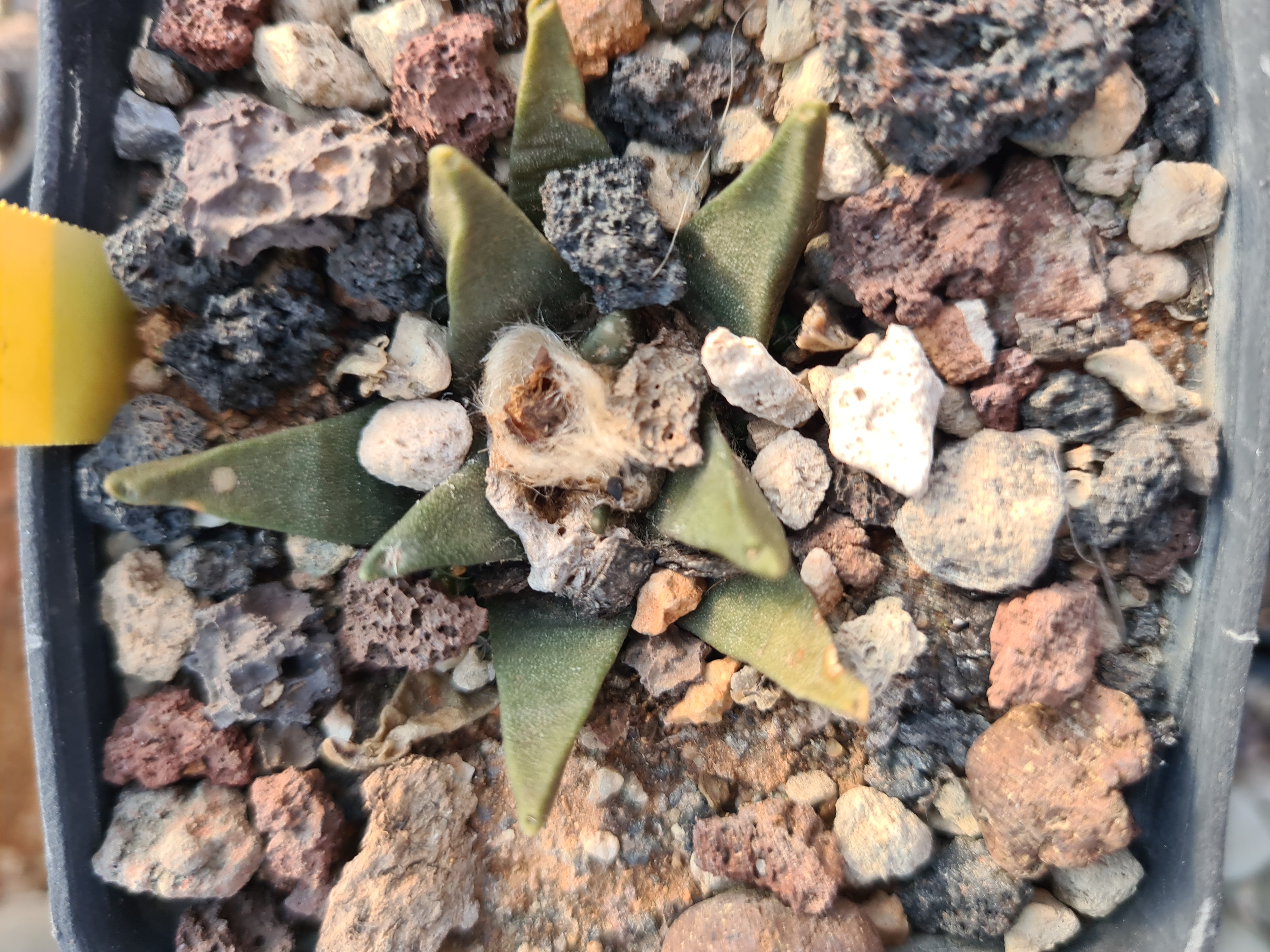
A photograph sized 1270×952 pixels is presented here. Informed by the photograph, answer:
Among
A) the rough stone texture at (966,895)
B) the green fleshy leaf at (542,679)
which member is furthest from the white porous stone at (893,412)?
the rough stone texture at (966,895)

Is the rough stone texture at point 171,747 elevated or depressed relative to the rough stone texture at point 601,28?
depressed

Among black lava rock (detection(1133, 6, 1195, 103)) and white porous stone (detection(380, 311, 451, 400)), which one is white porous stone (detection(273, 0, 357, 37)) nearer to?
white porous stone (detection(380, 311, 451, 400))

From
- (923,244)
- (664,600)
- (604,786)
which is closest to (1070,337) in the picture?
(923,244)

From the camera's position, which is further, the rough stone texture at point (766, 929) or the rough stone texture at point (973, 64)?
the rough stone texture at point (766, 929)

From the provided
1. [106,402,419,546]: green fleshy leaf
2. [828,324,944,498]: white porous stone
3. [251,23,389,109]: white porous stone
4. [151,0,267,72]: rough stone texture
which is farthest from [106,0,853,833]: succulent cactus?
[151,0,267,72]: rough stone texture

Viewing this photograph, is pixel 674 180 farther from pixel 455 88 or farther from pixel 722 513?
pixel 722 513

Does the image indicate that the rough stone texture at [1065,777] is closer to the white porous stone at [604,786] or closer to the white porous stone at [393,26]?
the white porous stone at [604,786]
